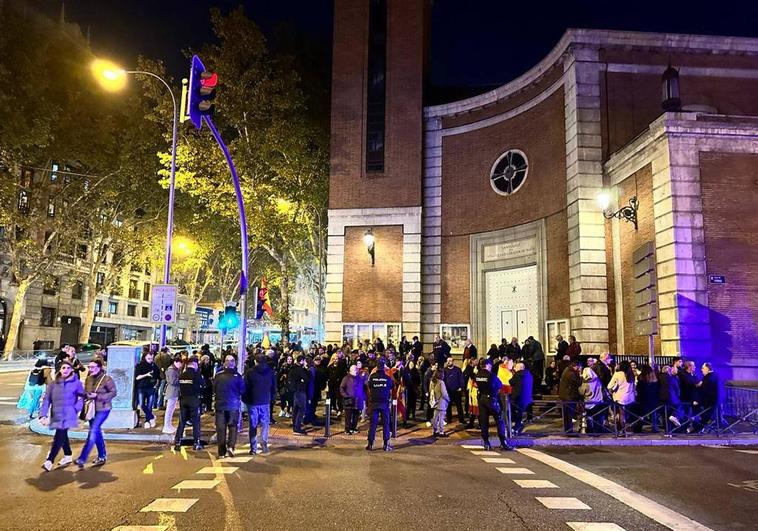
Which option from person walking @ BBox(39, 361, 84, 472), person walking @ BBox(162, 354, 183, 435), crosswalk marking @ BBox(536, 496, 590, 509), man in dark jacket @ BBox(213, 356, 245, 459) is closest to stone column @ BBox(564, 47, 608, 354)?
crosswalk marking @ BBox(536, 496, 590, 509)

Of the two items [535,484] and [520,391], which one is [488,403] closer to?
[520,391]

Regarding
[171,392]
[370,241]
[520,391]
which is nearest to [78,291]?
[370,241]

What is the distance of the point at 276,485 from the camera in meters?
8.52

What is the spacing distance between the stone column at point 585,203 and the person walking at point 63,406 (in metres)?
15.7

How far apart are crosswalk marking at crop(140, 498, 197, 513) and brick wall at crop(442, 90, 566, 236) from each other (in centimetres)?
1812

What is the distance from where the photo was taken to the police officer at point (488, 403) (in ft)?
40.0

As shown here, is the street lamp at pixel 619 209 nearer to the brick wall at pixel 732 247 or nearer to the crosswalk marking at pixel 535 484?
the brick wall at pixel 732 247

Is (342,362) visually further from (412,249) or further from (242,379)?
(412,249)

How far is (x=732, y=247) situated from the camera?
56.7 ft

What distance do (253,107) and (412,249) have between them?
971 centimetres

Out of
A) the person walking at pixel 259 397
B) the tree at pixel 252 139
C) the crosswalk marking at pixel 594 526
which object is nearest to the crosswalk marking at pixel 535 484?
the crosswalk marking at pixel 594 526

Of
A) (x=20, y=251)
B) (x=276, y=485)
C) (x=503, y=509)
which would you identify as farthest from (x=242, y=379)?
(x=20, y=251)

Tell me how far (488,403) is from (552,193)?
12661 millimetres

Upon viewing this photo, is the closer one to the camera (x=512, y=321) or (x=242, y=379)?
(x=242, y=379)
